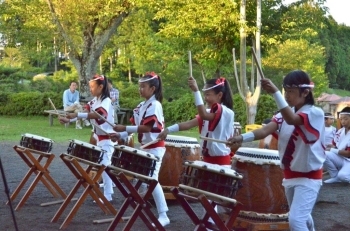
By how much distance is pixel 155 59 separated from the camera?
27828 millimetres

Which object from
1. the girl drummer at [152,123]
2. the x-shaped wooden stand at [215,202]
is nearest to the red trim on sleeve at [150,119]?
the girl drummer at [152,123]

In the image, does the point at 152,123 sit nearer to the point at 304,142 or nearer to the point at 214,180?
the point at 214,180

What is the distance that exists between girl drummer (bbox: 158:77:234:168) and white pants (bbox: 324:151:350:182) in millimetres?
4451

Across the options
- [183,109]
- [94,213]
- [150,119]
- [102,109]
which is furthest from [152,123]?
[183,109]

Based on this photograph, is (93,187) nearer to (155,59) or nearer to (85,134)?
(85,134)

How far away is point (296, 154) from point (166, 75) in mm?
23841

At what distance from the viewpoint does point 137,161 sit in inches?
226

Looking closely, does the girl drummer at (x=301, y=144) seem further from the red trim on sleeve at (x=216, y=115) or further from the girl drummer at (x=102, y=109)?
the girl drummer at (x=102, y=109)

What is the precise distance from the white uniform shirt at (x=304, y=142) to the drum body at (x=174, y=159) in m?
3.25

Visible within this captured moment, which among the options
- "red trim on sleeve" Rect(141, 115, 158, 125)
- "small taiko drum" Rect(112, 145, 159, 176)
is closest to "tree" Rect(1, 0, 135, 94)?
"red trim on sleeve" Rect(141, 115, 158, 125)

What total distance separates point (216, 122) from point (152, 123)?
86 centimetres

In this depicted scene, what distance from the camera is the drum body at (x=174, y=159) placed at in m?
7.99

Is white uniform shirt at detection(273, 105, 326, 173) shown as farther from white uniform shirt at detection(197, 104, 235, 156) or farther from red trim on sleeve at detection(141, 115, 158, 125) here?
red trim on sleeve at detection(141, 115, 158, 125)

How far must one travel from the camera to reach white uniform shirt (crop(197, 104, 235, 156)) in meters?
6.02
